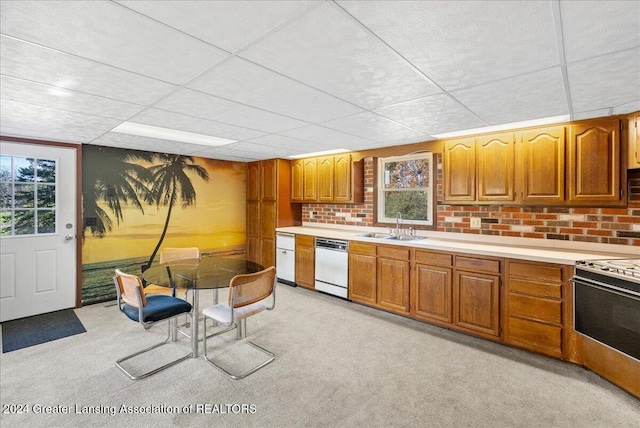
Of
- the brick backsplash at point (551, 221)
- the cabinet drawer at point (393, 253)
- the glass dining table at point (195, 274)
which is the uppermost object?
the brick backsplash at point (551, 221)

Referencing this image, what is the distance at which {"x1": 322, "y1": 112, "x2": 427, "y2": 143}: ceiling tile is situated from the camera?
9.40 feet

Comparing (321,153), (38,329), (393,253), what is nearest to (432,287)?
(393,253)

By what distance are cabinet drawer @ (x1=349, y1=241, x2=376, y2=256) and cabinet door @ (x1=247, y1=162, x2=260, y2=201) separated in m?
2.33

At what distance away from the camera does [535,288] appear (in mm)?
2781

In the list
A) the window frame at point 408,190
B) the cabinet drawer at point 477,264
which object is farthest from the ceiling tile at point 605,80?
the window frame at point 408,190

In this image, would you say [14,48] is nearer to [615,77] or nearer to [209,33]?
[209,33]

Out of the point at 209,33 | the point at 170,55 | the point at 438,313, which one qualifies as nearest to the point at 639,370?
the point at 438,313

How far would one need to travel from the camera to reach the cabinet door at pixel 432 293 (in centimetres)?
333

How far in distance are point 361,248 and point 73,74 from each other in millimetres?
3280

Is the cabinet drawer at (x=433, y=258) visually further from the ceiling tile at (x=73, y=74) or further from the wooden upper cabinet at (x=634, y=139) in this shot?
the ceiling tile at (x=73, y=74)

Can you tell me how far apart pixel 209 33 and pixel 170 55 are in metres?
0.35

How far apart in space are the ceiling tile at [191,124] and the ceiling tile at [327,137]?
0.43 m

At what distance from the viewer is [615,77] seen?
74.5 inches

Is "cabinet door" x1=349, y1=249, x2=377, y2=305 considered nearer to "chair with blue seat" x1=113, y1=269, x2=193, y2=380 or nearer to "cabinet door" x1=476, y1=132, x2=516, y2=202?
"cabinet door" x1=476, y1=132, x2=516, y2=202
